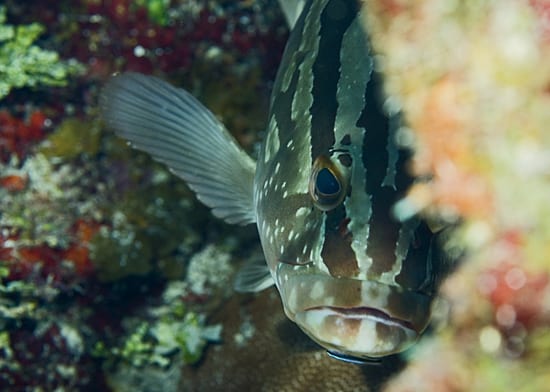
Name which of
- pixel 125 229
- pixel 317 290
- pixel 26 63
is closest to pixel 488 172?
pixel 317 290

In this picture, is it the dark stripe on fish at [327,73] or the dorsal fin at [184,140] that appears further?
the dorsal fin at [184,140]

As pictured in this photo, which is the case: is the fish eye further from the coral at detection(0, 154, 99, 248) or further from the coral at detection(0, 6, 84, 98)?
the coral at detection(0, 6, 84, 98)

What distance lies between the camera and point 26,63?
4789mm

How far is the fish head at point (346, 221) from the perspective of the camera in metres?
2.22

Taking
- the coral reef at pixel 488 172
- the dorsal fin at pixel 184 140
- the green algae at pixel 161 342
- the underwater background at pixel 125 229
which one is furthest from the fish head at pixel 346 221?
the green algae at pixel 161 342

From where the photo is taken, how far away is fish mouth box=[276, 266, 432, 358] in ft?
7.18

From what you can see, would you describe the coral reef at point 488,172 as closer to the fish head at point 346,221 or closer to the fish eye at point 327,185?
the fish head at point 346,221

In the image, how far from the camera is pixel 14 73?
15.5 feet

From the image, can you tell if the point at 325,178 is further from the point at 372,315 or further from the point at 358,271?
the point at 372,315

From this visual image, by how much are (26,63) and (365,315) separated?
12.1 feet

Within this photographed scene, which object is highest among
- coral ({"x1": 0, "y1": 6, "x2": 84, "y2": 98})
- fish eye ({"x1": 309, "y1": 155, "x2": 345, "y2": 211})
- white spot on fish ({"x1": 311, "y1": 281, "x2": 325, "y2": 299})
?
fish eye ({"x1": 309, "y1": 155, "x2": 345, "y2": 211})

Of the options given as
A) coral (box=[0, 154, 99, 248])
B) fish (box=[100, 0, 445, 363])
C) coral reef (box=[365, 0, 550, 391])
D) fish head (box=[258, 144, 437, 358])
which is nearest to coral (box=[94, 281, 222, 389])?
coral (box=[0, 154, 99, 248])

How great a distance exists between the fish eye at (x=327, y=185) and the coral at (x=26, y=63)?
3.09m

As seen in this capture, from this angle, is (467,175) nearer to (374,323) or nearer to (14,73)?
(374,323)
